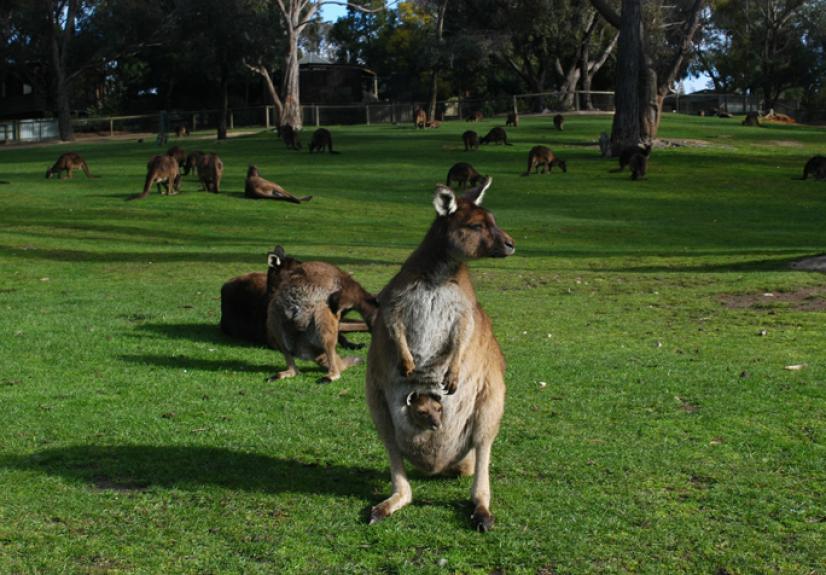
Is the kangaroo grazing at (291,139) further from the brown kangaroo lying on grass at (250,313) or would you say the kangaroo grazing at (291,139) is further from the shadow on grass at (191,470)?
the shadow on grass at (191,470)

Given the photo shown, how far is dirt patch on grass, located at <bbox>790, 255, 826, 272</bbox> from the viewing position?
15484mm

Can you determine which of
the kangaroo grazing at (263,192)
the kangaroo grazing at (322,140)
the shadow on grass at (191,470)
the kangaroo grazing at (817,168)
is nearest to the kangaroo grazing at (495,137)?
the kangaroo grazing at (322,140)

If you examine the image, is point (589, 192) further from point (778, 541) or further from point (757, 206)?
point (778, 541)

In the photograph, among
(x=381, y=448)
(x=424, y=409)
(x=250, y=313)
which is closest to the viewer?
(x=424, y=409)

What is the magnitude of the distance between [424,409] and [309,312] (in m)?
3.40

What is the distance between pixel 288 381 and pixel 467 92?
253 feet

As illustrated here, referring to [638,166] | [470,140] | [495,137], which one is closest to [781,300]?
[638,166]

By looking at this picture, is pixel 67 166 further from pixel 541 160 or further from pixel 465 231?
pixel 465 231

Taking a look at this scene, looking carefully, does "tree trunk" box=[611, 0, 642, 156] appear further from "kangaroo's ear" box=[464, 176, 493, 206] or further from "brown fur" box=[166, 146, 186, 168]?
"kangaroo's ear" box=[464, 176, 493, 206]

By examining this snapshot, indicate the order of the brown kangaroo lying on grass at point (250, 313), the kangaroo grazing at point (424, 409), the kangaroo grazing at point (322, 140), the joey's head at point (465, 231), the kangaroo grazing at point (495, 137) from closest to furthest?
1. the kangaroo grazing at point (424, 409)
2. the joey's head at point (465, 231)
3. the brown kangaroo lying on grass at point (250, 313)
4. the kangaroo grazing at point (322, 140)
5. the kangaroo grazing at point (495, 137)

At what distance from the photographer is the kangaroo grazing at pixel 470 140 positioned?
42.2m

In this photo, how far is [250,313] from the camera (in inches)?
403

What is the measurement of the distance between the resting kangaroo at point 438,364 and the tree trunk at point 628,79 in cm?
3443

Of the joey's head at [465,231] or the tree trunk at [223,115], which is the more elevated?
the tree trunk at [223,115]
